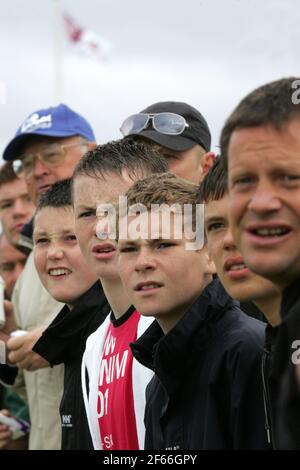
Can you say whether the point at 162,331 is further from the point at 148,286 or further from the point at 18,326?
the point at 18,326

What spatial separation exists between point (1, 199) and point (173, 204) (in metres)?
4.16

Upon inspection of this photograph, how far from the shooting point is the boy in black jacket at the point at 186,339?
3.42 m

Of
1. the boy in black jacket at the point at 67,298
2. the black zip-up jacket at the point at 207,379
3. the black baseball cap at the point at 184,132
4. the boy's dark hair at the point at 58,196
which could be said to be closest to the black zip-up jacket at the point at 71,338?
the boy in black jacket at the point at 67,298

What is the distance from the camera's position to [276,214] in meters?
2.67

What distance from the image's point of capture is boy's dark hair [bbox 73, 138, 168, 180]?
4.82 meters

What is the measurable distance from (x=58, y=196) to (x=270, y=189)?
3010 millimetres

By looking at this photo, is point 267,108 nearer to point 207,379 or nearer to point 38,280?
point 207,379

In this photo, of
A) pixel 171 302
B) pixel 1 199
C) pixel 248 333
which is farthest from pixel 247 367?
pixel 1 199

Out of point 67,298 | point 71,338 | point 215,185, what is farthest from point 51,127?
point 215,185

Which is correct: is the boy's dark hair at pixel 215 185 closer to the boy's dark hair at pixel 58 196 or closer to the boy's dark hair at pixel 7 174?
the boy's dark hair at pixel 58 196

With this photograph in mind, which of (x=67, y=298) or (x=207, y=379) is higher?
(x=67, y=298)

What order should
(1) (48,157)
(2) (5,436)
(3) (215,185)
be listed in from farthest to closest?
(1) (48,157) < (2) (5,436) < (3) (215,185)

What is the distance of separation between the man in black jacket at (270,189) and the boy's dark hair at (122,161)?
2050 millimetres

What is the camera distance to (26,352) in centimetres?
558
